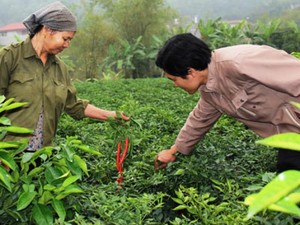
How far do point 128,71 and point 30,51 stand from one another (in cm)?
2128

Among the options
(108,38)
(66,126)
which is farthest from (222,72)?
(108,38)

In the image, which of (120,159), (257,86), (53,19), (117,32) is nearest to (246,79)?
(257,86)

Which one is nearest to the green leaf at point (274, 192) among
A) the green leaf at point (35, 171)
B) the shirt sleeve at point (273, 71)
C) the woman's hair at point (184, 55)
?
the green leaf at point (35, 171)

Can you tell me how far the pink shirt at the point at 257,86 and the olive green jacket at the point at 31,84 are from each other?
0.84 m

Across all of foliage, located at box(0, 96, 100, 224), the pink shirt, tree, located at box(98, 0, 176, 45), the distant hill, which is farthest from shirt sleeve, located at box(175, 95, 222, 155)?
the distant hill

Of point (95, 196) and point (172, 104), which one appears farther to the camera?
point (172, 104)

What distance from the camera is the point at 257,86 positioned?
2180 mm

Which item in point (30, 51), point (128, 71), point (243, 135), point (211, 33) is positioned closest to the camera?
point (30, 51)

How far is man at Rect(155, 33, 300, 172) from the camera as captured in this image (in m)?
A: 2.11

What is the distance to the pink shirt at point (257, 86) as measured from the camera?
6.89 ft

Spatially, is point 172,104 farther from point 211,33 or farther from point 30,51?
point 211,33

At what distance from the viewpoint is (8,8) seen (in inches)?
3644

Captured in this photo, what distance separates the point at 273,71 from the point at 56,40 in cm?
112

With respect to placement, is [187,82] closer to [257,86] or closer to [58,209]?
[257,86]
